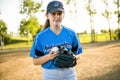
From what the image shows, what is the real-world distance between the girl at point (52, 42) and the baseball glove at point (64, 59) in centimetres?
9

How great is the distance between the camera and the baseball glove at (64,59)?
3434 millimetres

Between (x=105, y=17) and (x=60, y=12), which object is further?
(x=105, y=17)

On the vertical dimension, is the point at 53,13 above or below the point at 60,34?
above

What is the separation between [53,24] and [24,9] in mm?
49457

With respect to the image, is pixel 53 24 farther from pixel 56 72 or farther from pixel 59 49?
pixel 56 72

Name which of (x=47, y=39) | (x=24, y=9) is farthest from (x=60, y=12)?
(x=24, y=9)

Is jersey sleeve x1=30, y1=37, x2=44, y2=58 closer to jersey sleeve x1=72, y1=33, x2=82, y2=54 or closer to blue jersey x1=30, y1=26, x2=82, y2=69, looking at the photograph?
blue jersey x1=30, y1=26, x2=82, y2=69

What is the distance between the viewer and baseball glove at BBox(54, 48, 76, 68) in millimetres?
3434

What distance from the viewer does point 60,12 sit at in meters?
3.64

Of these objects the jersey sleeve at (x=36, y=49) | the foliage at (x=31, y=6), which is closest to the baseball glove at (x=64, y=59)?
the jersey sleeve at (x=36, y=49)

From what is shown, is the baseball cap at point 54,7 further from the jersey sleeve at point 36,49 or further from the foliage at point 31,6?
the foliage at point 31,6

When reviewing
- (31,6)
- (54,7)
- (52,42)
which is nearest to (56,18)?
(54,7)

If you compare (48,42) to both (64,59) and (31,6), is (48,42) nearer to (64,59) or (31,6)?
(64,59)

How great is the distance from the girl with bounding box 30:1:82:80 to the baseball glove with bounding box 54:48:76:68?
9cm
